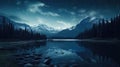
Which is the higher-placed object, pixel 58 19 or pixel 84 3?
pixel 84 3

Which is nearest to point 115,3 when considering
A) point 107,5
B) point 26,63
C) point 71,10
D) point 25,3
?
point 107,5

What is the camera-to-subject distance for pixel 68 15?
43.8 feet

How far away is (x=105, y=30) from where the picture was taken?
1581 cm

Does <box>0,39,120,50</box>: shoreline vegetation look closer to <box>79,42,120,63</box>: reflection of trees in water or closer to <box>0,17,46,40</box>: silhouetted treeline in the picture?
<box>79,42,120,63</box>: reflection of trees in water

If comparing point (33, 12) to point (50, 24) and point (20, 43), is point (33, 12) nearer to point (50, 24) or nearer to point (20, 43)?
point (50, 24)

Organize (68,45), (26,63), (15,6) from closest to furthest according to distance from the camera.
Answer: (26,63) → (15,6) → (68,45)

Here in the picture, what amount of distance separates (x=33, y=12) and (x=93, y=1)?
377 cm

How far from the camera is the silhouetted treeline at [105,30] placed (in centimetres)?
1406

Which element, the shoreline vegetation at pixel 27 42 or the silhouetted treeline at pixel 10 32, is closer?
the silhouetted treeline at pixel 10 32

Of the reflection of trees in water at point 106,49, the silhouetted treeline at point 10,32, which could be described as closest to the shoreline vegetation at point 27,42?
the reflection of trees in water at point 106,49

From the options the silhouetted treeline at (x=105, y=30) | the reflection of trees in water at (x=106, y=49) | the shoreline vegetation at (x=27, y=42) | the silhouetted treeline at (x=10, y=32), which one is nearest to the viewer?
the reflection of trees in water at (x=106, y=49)

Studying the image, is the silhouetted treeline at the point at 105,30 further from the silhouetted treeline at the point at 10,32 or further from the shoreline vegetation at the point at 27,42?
the silhouetted treeline at the point at 10,32

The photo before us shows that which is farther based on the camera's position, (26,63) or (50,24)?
(50,24)

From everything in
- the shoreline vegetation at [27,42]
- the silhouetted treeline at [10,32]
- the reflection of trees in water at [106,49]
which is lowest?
the reflection of trees in water at [106,49]
